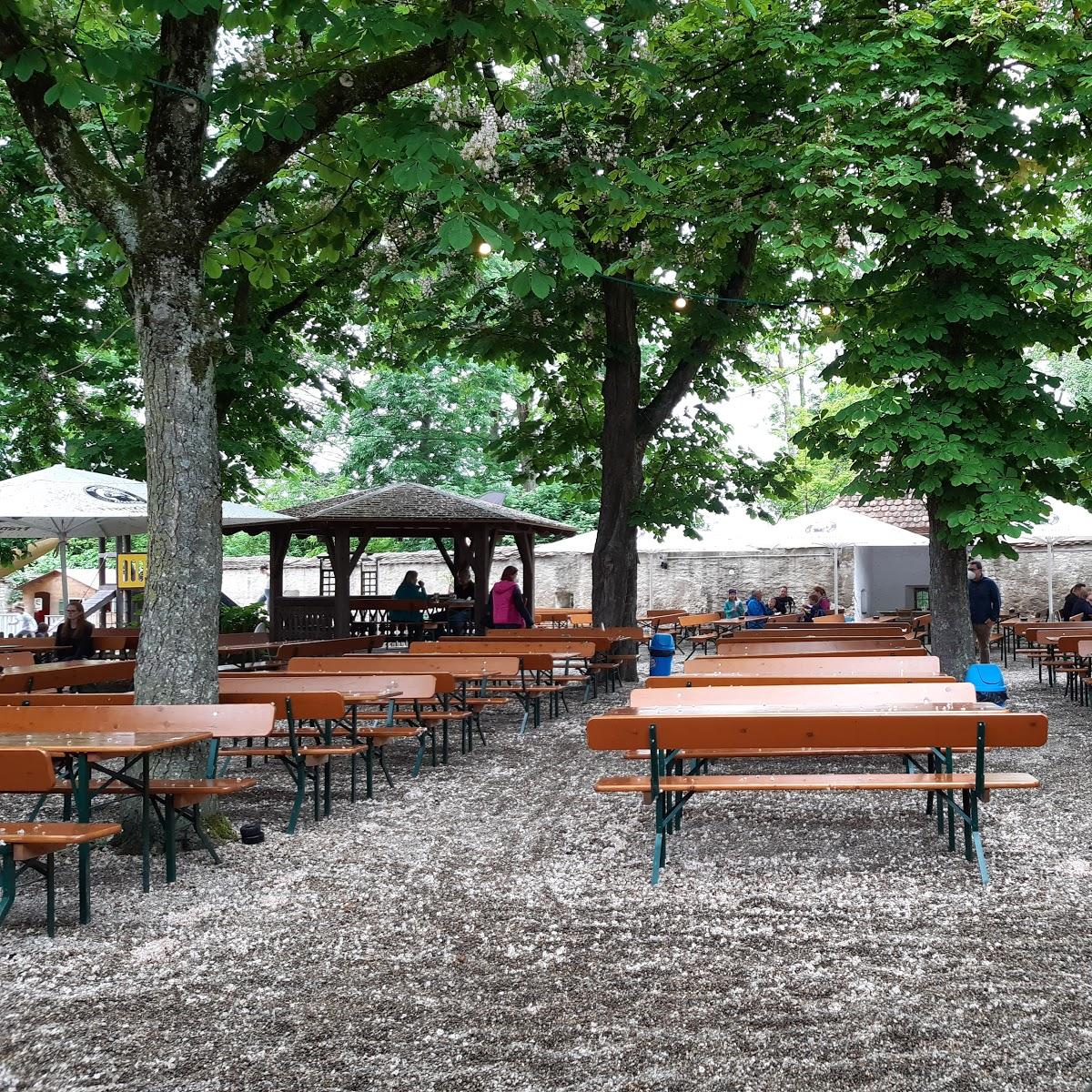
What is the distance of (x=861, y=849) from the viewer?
626 cm

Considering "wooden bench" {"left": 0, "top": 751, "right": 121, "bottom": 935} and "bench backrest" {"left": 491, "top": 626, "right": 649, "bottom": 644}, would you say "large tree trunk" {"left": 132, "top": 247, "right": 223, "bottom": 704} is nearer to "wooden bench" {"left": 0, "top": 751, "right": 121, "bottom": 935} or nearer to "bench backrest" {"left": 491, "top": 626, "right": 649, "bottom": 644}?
"wooden bench" {"left": 0, "top": 751, "right": 121, "bottom": 935}

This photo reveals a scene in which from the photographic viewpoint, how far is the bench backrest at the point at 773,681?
25.8ft

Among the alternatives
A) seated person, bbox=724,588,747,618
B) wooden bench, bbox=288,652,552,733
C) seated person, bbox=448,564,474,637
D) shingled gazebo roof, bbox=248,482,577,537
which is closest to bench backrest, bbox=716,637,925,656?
wooden bench, bbox=288,652,552,733

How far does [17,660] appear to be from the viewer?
10977mm

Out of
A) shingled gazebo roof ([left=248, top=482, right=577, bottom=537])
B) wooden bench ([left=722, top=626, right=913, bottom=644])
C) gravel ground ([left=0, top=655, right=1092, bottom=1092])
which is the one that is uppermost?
shingled gazebo roof ([left=248, top=482, right=577, bottom=537])

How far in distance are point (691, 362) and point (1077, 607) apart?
6.87 metres

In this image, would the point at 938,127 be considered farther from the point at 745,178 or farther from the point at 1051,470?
the point at 1051,470

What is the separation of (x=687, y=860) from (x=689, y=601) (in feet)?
73.1

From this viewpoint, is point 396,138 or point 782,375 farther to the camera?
point 782,375

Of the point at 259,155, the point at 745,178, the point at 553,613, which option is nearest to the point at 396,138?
the point at 259,155

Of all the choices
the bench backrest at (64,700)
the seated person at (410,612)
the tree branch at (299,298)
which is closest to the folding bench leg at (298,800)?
the bench backrest at (64,700)

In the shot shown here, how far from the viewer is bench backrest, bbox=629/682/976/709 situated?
22.9 ft

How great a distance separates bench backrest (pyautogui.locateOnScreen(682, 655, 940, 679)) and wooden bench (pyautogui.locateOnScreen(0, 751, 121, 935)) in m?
5.13

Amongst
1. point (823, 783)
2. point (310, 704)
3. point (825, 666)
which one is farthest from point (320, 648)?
point (823, 783)
